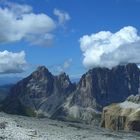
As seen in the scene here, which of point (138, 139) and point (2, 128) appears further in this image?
point (138, 139)

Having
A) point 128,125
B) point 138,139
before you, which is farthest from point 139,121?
point 138,139

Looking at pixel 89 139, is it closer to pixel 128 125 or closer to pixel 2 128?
pixel 2 128

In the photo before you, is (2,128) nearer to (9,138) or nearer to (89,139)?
(9,138)

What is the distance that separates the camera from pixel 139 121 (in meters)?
197

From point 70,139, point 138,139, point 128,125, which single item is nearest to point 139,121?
point 128,125

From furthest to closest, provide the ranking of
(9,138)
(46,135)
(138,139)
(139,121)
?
1. (139,121)
2. (138,139)
3. (46,135)
4. (9,138)

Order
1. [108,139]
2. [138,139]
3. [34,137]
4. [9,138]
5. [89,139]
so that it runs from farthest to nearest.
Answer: [138,139] < [108,139] < [89,139] < [34,137] < [9,138]

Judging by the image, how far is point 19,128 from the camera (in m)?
51.4

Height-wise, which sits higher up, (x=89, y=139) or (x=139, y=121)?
(x=139, y=121)

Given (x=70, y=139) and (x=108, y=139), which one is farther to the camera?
(x=108, y=139)

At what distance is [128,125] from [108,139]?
14226 centimetres

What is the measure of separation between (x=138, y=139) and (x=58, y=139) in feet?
63.7

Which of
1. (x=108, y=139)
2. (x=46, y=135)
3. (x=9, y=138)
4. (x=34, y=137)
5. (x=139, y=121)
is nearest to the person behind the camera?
(x=9, y=138)

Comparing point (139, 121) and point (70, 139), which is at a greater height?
point (139, 121)
